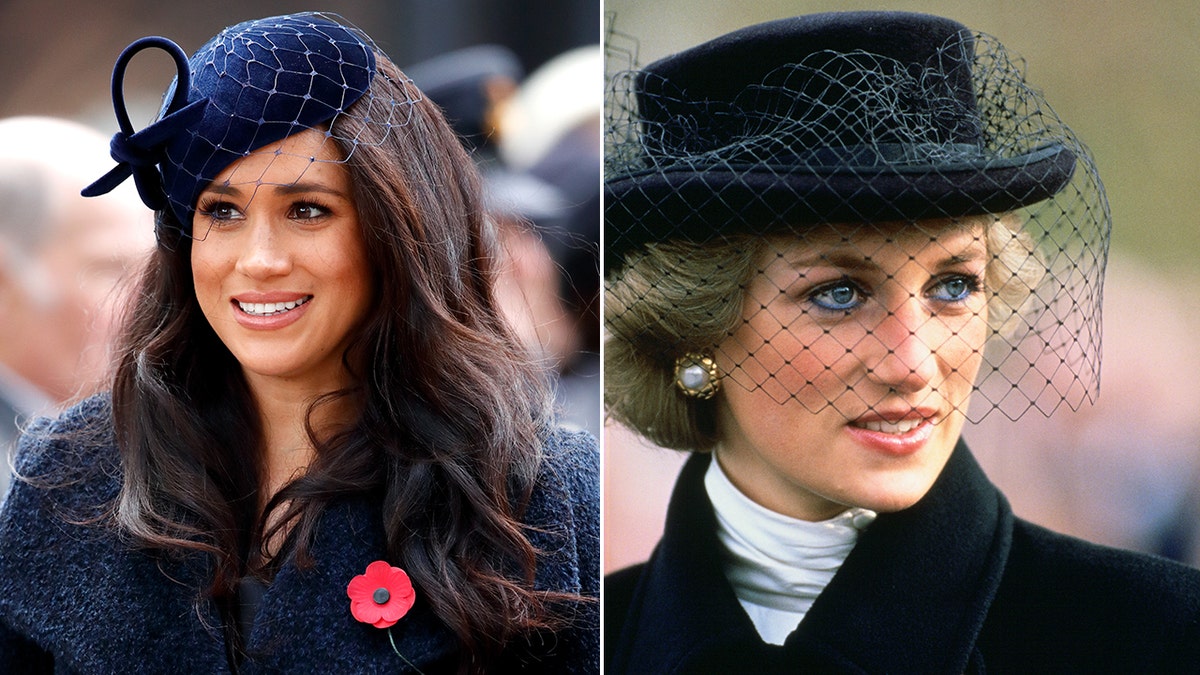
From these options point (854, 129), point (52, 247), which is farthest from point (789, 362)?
point (52, 247)

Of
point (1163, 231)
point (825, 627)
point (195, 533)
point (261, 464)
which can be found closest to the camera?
point (1163, 231)

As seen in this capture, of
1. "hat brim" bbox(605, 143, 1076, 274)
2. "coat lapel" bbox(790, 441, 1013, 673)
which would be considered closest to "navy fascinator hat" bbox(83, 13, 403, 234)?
"hat brim" bbox(605, 143, 1076, 274)

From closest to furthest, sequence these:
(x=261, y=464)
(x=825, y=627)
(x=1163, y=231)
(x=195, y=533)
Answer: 1. (x=1163, y=231)
2. (x=825, y=627)
3. (x=195, y=533)
4. (x=261, y=464)

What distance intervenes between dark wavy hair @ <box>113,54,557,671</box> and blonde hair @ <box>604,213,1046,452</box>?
34cm

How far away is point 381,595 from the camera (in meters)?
2.28

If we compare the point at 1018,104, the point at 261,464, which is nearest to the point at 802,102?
the point at 1018,104

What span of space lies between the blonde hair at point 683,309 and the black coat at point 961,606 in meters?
0.17

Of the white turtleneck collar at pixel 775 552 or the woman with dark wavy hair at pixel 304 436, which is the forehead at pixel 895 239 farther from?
the woman with dark wavy hair at pixel 304 436

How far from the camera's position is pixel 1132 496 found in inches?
77.6

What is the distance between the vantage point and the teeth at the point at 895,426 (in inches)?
79.9

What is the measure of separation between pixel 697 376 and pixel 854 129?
1.55 ft

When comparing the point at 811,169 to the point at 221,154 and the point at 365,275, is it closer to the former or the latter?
the point at 365,275

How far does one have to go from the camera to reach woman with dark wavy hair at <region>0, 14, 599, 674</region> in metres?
2.24

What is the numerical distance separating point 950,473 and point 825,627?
31 cm
